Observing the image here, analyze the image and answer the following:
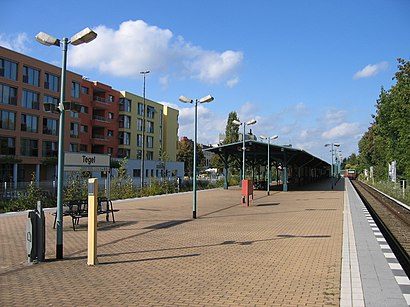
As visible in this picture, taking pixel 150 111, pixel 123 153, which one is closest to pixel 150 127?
pixel 150 111

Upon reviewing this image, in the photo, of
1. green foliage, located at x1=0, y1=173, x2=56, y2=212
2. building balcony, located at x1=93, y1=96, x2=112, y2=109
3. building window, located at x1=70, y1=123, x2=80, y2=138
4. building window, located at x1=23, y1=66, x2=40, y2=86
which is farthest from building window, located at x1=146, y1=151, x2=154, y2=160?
green foliage, located at x1=0, y1=173, x2=56, y2=212

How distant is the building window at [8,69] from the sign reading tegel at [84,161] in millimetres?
31563

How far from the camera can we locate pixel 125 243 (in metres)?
9.84

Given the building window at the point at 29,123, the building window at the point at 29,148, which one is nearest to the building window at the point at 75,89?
the building window at the point at 29,123

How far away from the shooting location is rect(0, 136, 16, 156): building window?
41.0m

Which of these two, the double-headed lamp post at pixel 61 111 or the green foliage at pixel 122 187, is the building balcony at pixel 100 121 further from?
the double-headed lamp post at pixel 61 111

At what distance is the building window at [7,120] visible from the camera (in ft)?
135

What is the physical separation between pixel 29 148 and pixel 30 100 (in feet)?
17.1

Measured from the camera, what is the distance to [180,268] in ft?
23.9

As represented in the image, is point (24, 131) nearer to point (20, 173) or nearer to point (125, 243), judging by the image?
point (20, 173)

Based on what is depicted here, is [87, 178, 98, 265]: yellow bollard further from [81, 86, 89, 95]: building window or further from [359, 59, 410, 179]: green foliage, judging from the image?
[81, 86, 89, 95]: building window

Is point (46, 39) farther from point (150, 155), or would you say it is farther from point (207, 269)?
point (150, 155)

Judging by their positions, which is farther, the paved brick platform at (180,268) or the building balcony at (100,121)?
the building balcony at (100,121)

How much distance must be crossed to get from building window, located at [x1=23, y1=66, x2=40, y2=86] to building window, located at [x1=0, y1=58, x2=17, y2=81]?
1.39 metres
